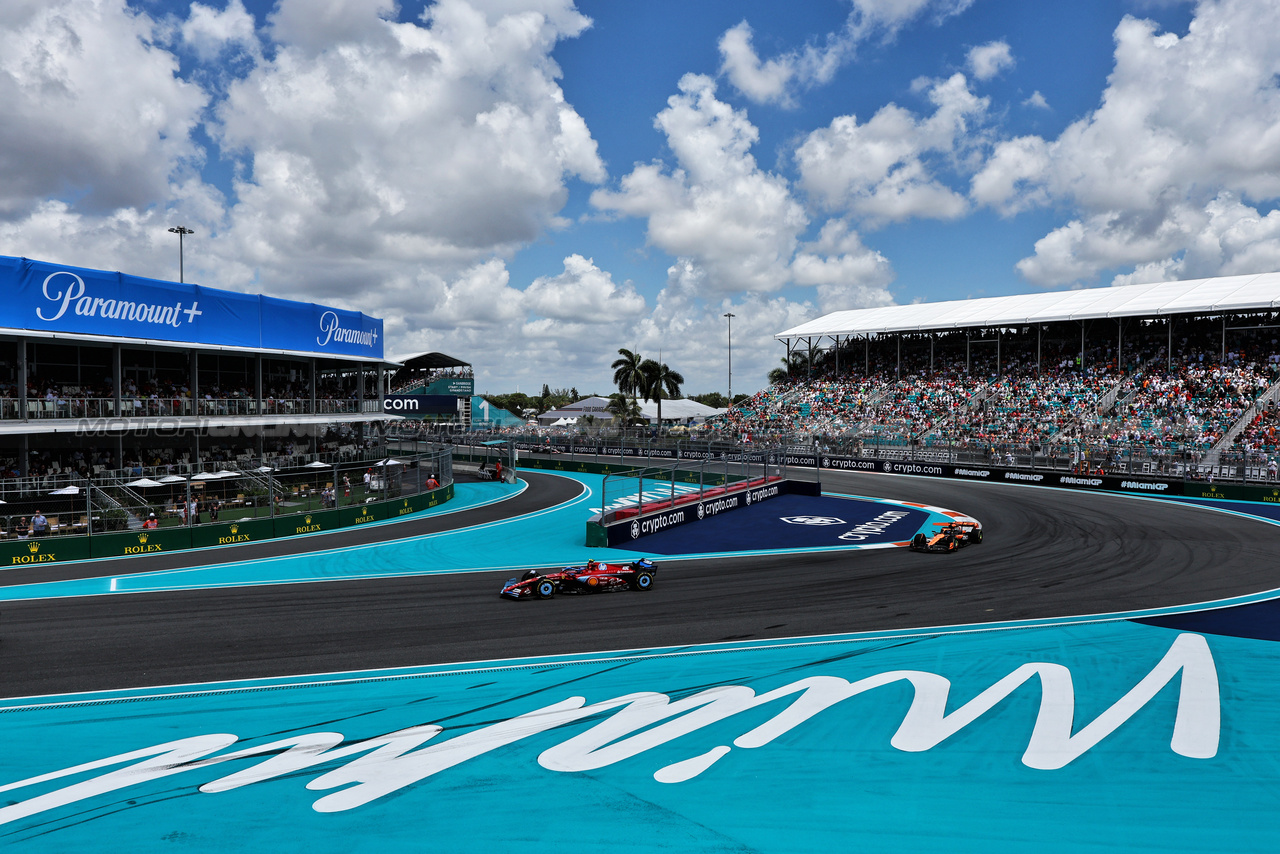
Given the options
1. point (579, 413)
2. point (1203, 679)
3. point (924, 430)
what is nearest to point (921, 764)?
point (1203, 679)

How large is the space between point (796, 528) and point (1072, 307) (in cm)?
3686

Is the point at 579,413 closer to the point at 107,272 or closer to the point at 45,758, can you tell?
the point at 107,272

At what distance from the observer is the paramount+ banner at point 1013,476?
118ft

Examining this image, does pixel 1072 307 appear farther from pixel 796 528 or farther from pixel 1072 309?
pixel 796 528

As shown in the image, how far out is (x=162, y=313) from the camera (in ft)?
117

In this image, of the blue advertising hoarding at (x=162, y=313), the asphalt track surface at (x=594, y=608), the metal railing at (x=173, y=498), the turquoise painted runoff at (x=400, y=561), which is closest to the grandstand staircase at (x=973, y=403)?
the turquoise painted runoff at (x=400, y=561)

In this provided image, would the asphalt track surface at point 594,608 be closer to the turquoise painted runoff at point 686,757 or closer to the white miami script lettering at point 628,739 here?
the turquoise painted runoff at point 686,757

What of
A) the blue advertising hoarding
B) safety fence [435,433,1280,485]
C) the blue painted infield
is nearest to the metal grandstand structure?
safety fence [435,433,1280,485]

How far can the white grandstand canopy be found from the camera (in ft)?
148

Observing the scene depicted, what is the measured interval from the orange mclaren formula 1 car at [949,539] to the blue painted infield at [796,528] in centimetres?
148

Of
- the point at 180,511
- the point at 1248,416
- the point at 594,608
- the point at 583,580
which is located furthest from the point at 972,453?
the point at 180,511

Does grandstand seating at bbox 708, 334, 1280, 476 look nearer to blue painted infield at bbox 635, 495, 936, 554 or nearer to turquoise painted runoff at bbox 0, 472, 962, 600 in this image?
blue painted infield at bbox 635, 495, 936, 554

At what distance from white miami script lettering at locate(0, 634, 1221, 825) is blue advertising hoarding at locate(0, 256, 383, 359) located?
29220 millimetres

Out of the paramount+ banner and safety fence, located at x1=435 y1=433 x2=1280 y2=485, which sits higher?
safety fence, located at x1=435 y1=433 x2=1280 y2=485
